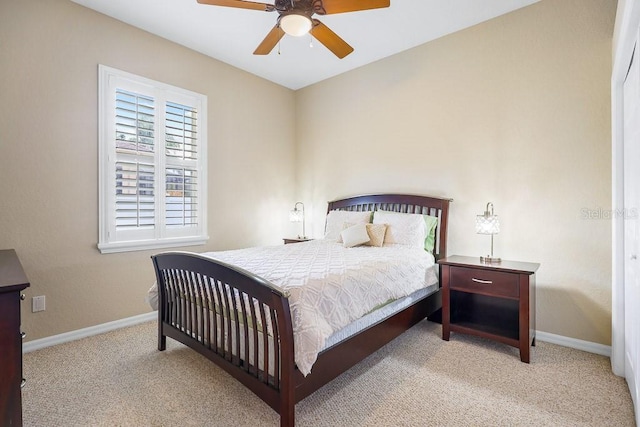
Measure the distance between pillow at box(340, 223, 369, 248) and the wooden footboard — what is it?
5.07 ft

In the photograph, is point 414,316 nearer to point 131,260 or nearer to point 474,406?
point 474,406

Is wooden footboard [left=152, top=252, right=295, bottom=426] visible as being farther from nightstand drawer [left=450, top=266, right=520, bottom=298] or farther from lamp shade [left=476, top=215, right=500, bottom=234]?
lamp shade [left=476, top=215, right=500, bottom=234]

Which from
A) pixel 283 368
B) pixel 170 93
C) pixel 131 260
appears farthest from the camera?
pixel 170 93

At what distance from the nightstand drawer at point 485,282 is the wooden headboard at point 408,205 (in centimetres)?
52

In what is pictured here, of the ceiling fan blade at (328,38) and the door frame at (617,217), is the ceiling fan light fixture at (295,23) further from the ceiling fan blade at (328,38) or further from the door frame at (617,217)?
the door frame at (617,217)

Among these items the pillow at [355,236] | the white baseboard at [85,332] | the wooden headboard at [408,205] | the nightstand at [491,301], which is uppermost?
the wooden headboard at [408,205]

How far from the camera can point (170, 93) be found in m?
3.49

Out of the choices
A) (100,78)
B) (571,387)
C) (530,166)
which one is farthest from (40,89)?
(571,387)

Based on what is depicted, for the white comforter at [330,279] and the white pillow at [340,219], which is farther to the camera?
the white pillow at [340,219]

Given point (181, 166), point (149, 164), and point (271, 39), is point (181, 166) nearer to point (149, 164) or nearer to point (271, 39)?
point (149, 164)

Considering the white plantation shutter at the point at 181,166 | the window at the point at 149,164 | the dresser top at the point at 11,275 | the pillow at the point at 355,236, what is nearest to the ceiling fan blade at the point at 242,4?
the window at the point at 149,164

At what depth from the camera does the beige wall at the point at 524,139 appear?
8.50 feet

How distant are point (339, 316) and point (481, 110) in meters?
2.55

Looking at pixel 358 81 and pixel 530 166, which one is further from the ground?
pixel 358 81
